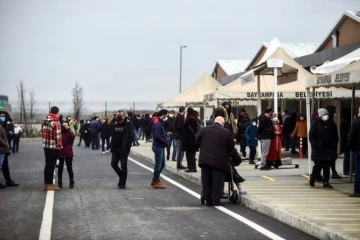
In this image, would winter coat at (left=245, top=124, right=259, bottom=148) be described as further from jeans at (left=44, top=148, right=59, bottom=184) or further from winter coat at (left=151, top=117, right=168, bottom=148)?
jeans at (left=44, top=148, right=59, bottom=184)

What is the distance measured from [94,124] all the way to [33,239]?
92.2 feet

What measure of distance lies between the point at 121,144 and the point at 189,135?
380 cm

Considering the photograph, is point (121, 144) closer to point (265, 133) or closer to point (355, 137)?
point (265, 133)

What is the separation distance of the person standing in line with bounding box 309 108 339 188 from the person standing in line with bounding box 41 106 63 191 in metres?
5.78

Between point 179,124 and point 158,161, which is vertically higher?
point 179,124

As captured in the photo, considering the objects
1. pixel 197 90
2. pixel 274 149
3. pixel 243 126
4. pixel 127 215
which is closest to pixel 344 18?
pixel 197 90

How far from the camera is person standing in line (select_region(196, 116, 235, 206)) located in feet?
41.2

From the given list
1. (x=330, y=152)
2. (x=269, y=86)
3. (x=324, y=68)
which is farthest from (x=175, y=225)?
(x=269, y=86)

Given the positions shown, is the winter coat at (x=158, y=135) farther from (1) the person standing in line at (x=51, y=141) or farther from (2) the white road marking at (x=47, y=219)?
(2) the white road marking at (x=47, y=219)

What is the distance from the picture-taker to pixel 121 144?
16078 mm

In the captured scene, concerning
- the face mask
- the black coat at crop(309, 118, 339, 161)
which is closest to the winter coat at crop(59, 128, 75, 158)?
the black coat at crop(309, 118, 339, 161)

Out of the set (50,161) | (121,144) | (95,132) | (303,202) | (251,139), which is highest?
(121,144)

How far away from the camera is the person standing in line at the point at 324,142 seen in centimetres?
1472

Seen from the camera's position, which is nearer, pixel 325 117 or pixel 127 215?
pixel 127 215
